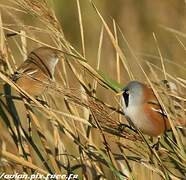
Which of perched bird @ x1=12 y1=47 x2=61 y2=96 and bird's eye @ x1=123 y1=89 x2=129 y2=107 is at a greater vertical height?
perched bird @ x1=12 y1=47 x2=61 y2=96

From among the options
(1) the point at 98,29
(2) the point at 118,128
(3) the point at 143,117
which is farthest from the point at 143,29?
(2) the point at 118,128

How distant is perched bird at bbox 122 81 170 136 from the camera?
427 centimetres

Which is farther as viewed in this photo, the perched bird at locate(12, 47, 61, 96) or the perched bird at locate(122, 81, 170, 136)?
the perched bird at locate(12, 47, 61, 96)

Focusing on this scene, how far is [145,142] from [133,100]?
2.11 feet

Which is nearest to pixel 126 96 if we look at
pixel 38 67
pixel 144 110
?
pixel 144 110

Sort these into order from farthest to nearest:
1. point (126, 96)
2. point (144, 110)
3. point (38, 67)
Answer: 1. point (38, 67)
2. point (144, 110)
3. point (126, 96)

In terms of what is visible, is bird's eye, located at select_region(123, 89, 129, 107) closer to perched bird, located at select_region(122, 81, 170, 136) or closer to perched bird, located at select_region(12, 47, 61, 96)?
perched bird, located at select_region(122, 81, 170, 136)

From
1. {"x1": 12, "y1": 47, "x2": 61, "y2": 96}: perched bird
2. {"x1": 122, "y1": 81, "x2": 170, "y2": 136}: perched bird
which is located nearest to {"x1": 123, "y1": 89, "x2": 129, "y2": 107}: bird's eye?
{"x1": 122, "y1": 81, "x2": 170, "y2": 136}: perched bird

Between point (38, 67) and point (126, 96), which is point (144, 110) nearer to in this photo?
point (126, 96)

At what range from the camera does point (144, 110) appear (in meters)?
4.45

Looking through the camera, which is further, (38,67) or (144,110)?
(38,67)

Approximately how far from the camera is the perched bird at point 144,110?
14.0 ft

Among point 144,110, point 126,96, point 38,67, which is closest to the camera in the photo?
point 126,96

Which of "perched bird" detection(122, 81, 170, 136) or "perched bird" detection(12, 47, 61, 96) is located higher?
"perched bird" detection(12, 47, 61, 96)
